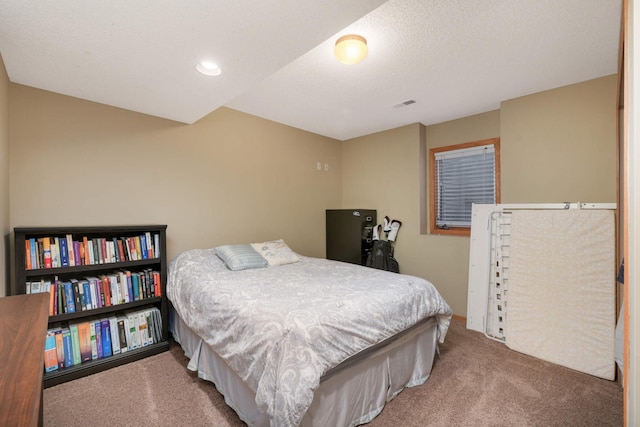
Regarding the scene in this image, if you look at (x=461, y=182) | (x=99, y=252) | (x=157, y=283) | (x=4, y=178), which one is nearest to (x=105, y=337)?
(x=157, y=283)

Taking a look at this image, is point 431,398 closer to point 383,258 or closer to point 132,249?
point 383,258

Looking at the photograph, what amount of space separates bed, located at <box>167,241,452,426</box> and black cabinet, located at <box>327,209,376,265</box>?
4.17ft

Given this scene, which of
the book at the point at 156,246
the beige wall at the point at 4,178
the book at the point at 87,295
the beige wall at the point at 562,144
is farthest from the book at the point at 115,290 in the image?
the beige wall at the point at 562,144

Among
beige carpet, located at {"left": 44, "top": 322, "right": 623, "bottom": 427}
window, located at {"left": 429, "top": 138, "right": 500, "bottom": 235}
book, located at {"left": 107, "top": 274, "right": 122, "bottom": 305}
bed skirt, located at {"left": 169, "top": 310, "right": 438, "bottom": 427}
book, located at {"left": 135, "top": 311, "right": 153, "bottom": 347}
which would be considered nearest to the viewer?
bed skirt, located at {"left": 169, "top": 310, "right": 438, "bottom": 427}

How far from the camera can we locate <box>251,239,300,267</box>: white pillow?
2994mm

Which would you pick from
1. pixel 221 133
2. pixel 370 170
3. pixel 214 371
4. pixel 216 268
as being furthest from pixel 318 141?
pixel 214 371

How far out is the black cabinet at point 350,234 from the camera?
3871 millimetres

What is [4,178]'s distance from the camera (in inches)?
77.0

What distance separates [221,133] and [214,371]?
246 centimetres

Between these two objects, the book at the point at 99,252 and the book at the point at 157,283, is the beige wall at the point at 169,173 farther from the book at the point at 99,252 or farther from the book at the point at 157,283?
the book at the point at 157,283

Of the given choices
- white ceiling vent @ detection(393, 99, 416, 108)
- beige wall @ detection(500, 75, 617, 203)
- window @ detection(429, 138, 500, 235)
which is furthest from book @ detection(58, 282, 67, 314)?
beige wall @ detection(500, 75, 617, 203)

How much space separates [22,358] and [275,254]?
234 cm

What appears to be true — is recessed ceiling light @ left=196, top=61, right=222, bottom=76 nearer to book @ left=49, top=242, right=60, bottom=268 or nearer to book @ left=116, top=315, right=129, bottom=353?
book @ left=49, top=242, right=60, bottom=268

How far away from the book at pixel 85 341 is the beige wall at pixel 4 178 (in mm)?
549
